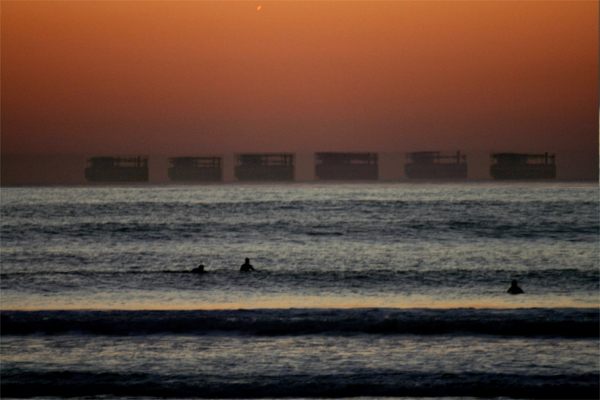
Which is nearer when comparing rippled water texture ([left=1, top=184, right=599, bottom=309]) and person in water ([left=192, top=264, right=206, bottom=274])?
rippled water texture ([left=1, top=184, right=599, bottom=309])

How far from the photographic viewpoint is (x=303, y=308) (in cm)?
2158

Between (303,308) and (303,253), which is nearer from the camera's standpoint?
(303,308)

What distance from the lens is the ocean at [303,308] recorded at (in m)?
13.7

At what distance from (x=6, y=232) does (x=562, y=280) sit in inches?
1277

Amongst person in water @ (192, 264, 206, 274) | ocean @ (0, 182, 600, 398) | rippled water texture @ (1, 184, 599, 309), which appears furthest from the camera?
person in water @ (192, 264, 206, 274)

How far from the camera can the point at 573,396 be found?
1274 cm

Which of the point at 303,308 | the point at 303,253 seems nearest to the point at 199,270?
the point at 303,253

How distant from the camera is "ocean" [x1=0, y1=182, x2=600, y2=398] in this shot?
1367 cm

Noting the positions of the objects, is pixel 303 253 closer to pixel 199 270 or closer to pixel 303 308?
pixel 199 270


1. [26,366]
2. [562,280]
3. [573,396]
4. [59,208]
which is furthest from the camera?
[59,208]

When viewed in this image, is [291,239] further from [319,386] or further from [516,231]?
[319,386]

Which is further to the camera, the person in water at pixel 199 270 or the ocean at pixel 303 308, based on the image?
the person in water at pixel 199 270

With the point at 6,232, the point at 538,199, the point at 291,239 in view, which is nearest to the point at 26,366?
the point at 291,239

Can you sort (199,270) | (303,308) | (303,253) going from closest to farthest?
(303,308), (199,270), (303,253)
